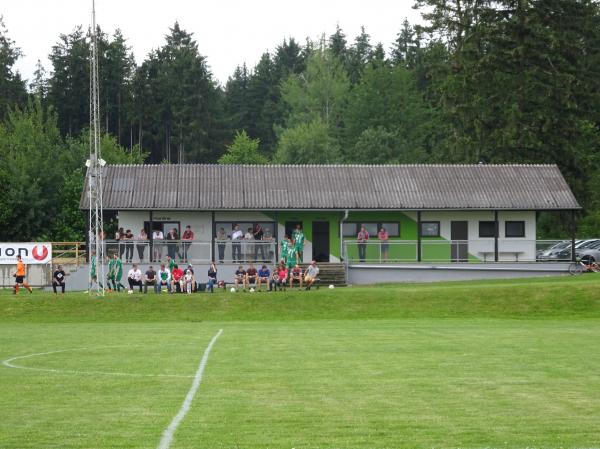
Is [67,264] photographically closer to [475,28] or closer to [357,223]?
[357,223]

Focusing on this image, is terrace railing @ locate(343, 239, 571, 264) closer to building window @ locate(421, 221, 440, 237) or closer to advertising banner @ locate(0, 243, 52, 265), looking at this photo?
building window @ locate(421, 221, 440, 237)

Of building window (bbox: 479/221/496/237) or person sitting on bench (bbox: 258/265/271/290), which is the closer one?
person sitting on bench (bbox: 258/265/271/290)

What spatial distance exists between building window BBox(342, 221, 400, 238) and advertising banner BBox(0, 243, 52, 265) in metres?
14.3

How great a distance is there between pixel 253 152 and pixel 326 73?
2050cm

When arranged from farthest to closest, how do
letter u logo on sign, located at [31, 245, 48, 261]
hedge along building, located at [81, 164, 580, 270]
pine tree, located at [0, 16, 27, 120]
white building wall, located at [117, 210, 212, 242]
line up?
pine tree, located at [0, 16, 27, 120], white building wall, located at [117, 210, 212, 242], hedge along building, located at [81, 164, 580, 270], letter u logo on sign, located at [31, 245, 48, 261]

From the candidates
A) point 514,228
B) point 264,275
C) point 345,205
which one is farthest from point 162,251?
point 514,228

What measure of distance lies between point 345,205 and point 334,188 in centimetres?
180

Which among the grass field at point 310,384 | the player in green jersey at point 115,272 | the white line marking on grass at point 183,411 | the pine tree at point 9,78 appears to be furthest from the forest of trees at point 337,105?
the white line marking on grass at point 183,411

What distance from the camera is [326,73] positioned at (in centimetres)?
11181

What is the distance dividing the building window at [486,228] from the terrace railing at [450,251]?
2.02m

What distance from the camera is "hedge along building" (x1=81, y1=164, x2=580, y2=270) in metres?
51.5

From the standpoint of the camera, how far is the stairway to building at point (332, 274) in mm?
48656

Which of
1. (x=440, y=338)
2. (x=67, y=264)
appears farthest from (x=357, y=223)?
(x=440, y=338)

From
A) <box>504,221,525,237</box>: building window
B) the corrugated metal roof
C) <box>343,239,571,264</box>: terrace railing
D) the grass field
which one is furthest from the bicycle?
the grass field
